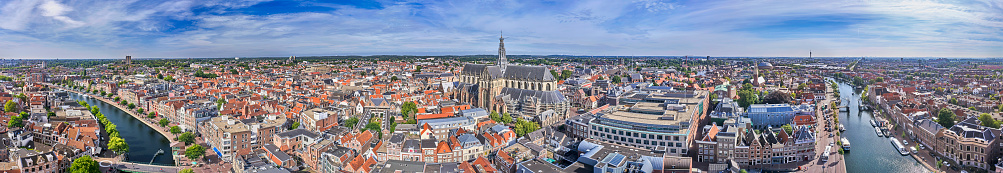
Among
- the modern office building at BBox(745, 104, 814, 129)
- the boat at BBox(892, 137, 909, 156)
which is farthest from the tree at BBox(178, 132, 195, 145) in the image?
the boat at BBox(892, 137, 909, 156)

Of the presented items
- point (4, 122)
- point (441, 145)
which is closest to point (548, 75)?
point (441, 145)

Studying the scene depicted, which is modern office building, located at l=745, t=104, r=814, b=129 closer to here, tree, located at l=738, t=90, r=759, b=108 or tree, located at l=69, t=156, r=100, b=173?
tree, located at l=738, t=90, r=759, b=108

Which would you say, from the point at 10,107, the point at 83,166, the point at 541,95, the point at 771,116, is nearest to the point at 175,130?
the point at 83,166

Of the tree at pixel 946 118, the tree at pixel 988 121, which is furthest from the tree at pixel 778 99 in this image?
the tree at pixel 988 121

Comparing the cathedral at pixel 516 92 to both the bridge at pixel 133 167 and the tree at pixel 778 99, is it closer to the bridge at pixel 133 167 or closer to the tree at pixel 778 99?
the tree at pixel 778 99

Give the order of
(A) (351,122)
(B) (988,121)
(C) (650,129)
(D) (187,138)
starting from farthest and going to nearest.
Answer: (A) (351,122), (B) (988,121), (D) (187,138), (C) (650,129)

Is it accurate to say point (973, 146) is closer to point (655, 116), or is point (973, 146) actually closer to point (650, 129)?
point (655, 116)
